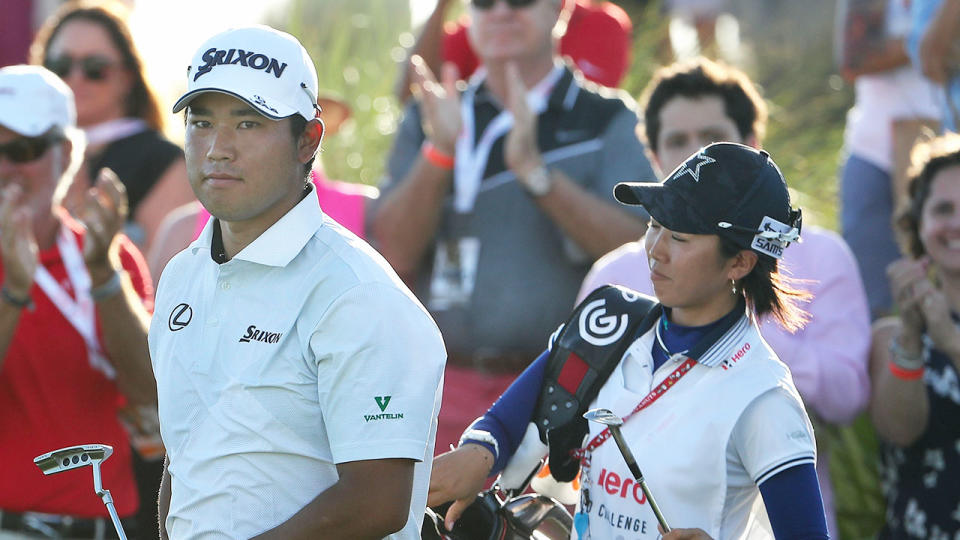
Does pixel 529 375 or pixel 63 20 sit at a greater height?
pixel 63 20

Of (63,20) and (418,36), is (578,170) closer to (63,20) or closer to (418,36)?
(418,36)

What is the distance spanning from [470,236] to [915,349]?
A: 68.9 inches

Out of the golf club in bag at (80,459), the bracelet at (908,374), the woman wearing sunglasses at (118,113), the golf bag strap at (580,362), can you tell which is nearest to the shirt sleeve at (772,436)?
the golf bag strap at (580,362)

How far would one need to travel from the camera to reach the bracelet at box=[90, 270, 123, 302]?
15.4 ft

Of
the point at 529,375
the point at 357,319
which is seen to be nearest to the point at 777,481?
the point at 529,375

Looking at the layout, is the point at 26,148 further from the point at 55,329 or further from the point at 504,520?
the point at 504,520

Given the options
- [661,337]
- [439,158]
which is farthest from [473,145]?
[661,337]

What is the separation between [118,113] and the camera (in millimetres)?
6387

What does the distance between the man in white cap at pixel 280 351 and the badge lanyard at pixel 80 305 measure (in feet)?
5.51

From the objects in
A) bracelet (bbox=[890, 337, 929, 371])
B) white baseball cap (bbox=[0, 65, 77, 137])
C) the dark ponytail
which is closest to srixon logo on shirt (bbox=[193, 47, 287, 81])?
the dark ponytail

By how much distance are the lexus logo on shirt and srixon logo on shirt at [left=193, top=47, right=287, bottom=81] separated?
51 cm

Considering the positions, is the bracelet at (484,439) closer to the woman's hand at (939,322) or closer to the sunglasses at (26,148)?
the woman's hand at (939,322)

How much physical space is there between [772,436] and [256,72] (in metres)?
1.37

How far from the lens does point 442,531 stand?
3.44 m
